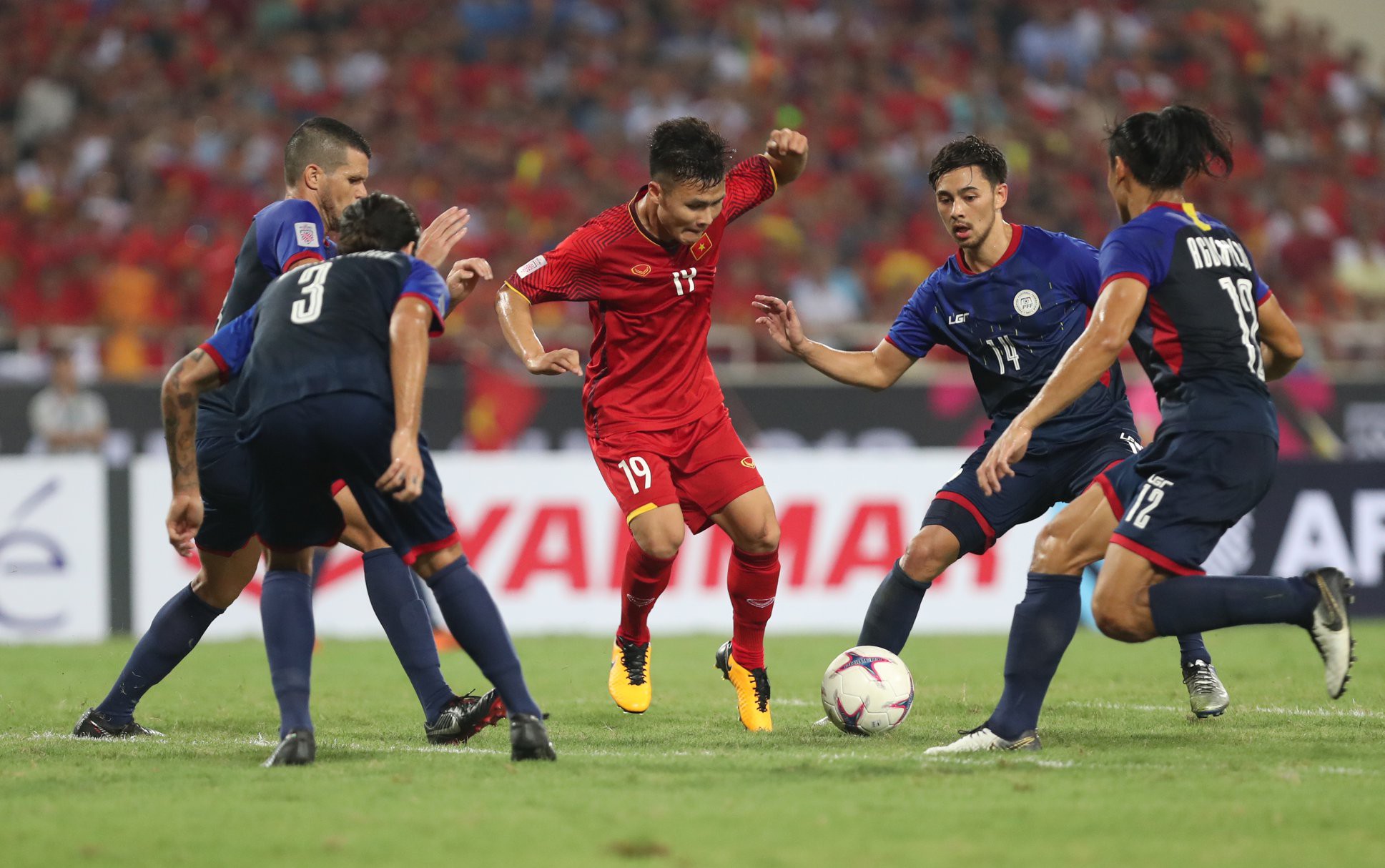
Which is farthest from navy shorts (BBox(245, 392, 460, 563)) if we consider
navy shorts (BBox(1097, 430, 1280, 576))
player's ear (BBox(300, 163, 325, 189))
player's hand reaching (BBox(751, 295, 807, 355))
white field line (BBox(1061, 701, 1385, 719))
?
white field line (BBox(1061, 701, 1385, 719))

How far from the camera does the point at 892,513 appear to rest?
1145cm

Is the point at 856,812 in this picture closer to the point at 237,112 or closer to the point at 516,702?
the point at 516,702

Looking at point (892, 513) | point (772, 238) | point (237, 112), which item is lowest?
point (892, 513)

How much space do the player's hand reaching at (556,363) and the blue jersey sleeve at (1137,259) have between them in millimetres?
2002

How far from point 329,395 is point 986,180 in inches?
118

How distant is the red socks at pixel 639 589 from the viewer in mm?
6672

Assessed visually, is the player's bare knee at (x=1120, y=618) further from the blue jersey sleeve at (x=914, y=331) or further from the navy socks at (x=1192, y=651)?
the blue jersey sleeve at (x=914, y=331)

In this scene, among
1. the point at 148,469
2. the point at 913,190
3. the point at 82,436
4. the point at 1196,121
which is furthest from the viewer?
the point at 913,190

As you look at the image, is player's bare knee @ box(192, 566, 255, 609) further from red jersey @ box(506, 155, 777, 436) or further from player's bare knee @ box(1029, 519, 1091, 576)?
player's bare knee @ box(1029, 519, 1091, 576)

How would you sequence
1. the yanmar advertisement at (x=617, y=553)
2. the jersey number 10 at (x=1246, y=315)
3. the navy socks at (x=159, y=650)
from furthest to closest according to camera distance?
the yanmar advertisement at (x=617, y=553) → the navy socks at (x=159, y=650) → the jersey number 10 at (x=1246, y=315)

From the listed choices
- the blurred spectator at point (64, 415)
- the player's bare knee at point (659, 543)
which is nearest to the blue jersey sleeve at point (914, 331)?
the player's bare knee at point (659, 543)

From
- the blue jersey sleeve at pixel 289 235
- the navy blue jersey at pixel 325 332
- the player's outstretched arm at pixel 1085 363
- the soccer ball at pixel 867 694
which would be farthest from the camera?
the soccer ball at pixel 867 694

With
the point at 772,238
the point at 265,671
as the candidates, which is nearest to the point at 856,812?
the point at 265,671

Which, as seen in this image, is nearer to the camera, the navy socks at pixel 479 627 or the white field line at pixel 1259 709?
the navy socks at pixel 479 627
